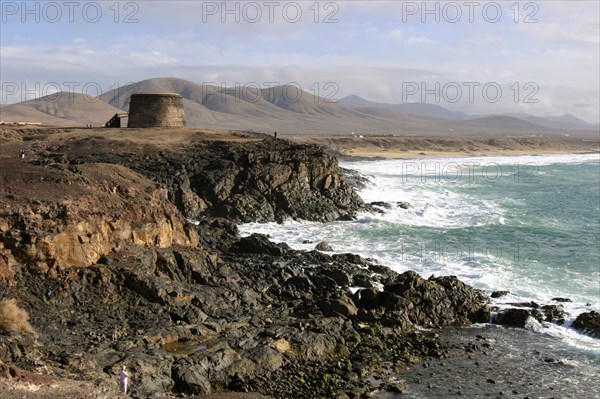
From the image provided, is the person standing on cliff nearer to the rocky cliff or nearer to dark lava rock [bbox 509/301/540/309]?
the rocky cliff

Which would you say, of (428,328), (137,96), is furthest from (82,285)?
(137,96)

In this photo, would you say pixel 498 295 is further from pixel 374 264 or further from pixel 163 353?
pixel 163 353

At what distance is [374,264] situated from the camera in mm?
25750

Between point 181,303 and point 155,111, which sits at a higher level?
point 155,111

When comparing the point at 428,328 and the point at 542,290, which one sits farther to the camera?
the point at 542,290

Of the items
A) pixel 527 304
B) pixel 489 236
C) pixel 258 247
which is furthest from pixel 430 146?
pixel 527 304

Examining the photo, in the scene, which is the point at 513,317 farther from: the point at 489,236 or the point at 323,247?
the point at 489,236

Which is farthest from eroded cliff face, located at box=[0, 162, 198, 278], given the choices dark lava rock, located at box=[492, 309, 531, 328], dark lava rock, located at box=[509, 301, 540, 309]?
dark lava rock, located at box=[509, 301, 540, 309]

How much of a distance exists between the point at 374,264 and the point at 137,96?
26313 millimetres

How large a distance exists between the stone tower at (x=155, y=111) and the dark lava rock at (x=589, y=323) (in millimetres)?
31410

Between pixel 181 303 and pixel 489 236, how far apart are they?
59.3ft

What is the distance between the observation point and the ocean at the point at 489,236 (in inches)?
957

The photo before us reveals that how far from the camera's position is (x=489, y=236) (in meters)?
32.5

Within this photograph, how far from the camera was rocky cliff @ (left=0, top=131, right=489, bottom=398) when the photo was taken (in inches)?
604
